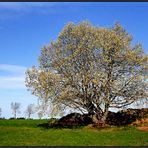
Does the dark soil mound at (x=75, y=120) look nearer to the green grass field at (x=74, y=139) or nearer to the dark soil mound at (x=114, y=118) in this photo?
the dark soil mound at (x=114, y=118)

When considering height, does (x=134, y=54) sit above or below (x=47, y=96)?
above

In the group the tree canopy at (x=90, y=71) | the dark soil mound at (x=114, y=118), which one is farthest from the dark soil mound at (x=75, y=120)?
the tree canopy at (x=90, y=71)

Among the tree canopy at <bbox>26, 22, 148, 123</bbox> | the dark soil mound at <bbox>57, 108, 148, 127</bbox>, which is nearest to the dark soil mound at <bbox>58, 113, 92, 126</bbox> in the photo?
the dark soil mound at <bbox>57, 108, 148, 127</bbox>

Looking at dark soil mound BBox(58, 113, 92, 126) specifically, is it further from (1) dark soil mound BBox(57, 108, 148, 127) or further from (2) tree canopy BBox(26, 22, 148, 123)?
(2) tree canopy BBox(26, 22, 148, 123)

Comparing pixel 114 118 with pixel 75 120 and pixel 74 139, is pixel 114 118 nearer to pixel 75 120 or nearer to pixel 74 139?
pixel 75 120

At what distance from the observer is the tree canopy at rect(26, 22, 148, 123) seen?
56031 mm

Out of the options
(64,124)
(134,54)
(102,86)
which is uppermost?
(134,54)

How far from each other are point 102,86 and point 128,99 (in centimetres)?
448

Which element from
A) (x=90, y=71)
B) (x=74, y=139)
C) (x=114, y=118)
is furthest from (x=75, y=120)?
(x=74, y=139)

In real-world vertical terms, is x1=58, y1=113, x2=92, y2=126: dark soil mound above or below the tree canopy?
below

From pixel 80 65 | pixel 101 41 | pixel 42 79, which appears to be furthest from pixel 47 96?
pixel 101 41

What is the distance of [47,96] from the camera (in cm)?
5597

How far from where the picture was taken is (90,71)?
55875 mm

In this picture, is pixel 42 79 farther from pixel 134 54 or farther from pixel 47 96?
pixel 134 54
